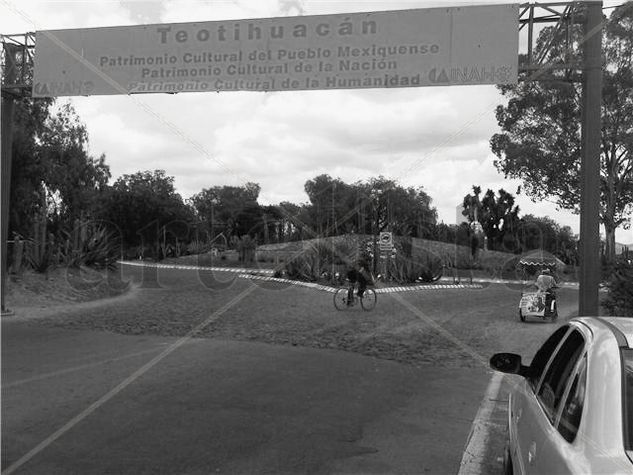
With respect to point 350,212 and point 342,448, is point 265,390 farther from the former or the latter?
point 350,212

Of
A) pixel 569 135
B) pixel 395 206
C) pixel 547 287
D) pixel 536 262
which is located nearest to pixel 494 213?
pixel 395 206

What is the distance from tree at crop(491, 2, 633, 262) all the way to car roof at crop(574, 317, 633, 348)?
78.7 feet

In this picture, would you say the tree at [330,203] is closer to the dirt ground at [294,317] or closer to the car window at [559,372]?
the dirt ground at [294,317]

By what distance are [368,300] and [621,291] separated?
23.9 feet

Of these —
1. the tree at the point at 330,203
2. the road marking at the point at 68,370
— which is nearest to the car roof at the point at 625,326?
the road marking at the point at 68,370

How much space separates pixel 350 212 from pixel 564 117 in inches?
1069

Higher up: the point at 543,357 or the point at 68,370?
the point at 543,357

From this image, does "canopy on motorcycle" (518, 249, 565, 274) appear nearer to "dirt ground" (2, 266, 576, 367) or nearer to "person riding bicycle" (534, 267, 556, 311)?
"dirt ground" (2, 266, 576, 367)

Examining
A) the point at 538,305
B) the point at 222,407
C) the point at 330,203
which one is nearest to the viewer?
the point at 222,407

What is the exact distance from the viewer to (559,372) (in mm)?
3092

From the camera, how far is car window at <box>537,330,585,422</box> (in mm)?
2836

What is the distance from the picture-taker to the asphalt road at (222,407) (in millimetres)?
4641

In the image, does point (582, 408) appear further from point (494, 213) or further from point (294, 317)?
point (494, 213)

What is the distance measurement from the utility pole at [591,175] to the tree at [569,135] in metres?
16.8
